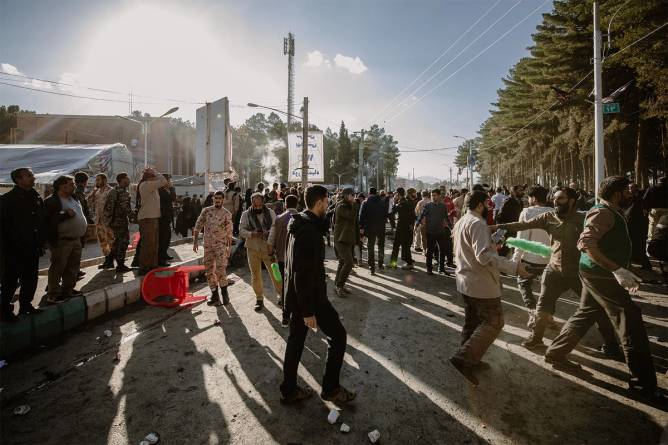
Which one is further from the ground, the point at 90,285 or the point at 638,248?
the point at 638,248

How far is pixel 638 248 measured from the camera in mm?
8148

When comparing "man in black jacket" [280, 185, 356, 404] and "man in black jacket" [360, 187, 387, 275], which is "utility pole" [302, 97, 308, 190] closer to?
"man in black jacket" [360, 187, 387, 275]

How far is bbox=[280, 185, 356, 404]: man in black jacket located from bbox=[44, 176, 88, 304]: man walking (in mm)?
4191

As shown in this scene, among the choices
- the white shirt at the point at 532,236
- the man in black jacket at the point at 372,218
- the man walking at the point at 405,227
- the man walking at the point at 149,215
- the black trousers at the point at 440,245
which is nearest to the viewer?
the white shirt at the point at 532,236

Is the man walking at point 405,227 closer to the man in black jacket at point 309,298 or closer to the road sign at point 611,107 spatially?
the man in black jacket at point 309,298

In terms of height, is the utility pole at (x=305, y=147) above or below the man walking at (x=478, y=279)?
above

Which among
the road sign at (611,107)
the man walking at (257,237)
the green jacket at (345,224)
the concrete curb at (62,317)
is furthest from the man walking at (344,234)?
the road sign at (611,107)

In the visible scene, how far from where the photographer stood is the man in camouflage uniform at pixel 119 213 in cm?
739

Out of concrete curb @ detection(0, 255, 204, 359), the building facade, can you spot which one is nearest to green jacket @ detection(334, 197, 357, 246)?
concrete curb @ detection(0, 255, 204, 359)

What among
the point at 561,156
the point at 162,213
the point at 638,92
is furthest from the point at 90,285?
the point at 561,156

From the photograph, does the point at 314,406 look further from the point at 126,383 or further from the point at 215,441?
the point at 126,383

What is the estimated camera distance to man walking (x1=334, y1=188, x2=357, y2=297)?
21.4 ft

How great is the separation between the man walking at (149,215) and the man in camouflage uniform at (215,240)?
1.58 m

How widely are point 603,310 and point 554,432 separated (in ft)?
4.67
